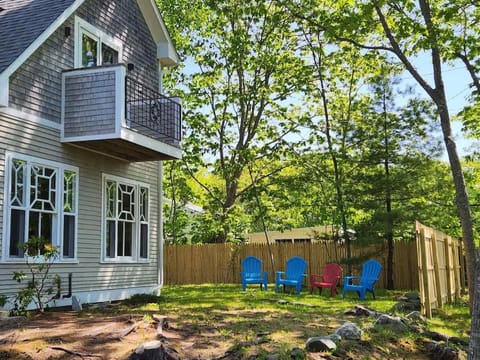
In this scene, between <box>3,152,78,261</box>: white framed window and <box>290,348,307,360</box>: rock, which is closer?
<box>290,348,307,360</box>: rock

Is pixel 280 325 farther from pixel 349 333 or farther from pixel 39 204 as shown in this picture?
pixel 39 204

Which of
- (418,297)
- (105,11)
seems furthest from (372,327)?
(105,11)

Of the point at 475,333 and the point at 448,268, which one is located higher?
the point at 448,268

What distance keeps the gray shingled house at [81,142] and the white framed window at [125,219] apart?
0.08 ft

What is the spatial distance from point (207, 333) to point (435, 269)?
6.33 meters

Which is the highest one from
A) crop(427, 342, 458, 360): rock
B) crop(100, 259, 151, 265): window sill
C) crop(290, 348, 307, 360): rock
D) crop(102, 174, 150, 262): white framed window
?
crop(102, 174, 150, 262): white framed window

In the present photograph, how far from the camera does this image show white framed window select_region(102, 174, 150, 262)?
1169 centimetres

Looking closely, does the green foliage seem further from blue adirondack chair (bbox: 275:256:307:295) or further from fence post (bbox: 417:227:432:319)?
blue adirondack chair (bbox: 275:256:307:295)

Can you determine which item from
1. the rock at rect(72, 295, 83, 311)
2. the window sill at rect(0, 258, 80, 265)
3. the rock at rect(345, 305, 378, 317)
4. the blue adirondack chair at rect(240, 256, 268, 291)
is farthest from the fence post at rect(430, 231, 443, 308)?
the window sill at rect(0, 258, 80, 265)

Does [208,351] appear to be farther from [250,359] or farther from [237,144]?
[237,144]

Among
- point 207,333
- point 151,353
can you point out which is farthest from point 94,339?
point 207,333

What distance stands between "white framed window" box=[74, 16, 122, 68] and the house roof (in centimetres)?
64

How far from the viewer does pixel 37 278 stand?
31.0 ft

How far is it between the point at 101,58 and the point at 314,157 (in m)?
10.1
